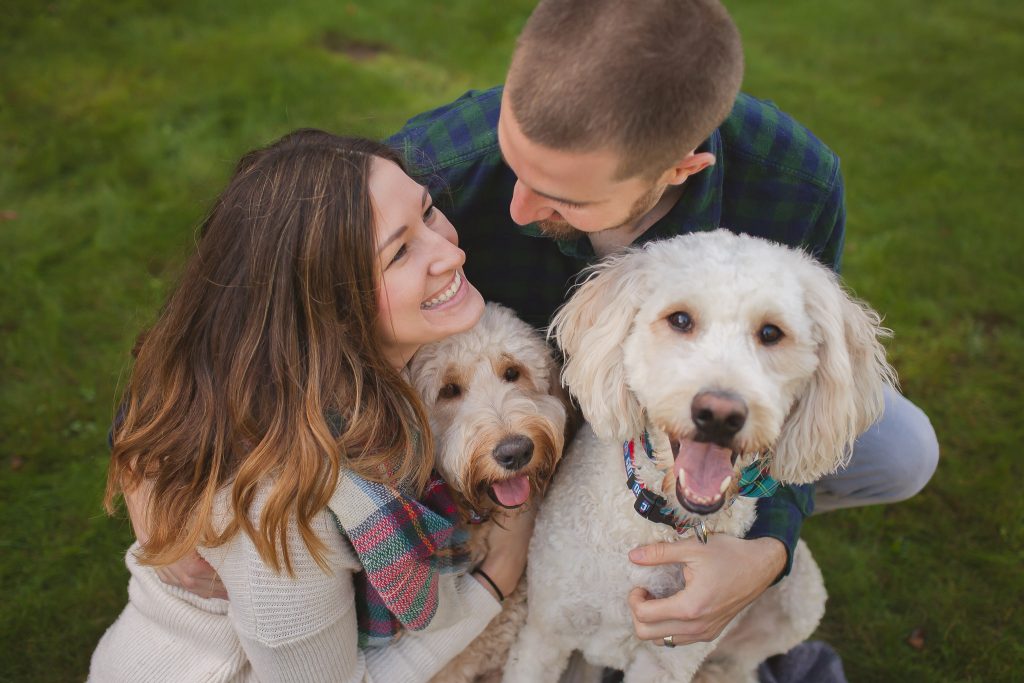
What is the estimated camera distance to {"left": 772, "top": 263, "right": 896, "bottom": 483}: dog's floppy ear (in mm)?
2041

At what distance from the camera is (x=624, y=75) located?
1919 mm

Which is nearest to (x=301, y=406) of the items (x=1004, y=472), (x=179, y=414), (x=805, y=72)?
(x=179, y=414)

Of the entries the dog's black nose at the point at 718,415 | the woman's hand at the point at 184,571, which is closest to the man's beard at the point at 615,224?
the dog's black nose at the point at 718,415

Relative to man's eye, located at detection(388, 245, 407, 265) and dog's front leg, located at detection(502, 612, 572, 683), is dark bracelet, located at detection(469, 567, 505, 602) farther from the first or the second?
man's eye, located at detection(388, 245, 407, 265)

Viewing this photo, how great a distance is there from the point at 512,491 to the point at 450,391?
41cm

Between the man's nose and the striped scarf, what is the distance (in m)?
0.92

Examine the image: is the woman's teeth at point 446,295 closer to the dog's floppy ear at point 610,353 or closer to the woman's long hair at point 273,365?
the woman's long hair at point 273,365

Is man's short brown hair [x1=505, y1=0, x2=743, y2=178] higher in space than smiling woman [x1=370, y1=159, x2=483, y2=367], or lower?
higher

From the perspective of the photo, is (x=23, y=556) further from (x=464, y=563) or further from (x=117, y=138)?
(x=117, y=138)

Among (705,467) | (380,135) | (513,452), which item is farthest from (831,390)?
(380,135)

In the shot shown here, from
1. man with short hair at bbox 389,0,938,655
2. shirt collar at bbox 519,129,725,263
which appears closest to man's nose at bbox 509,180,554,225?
man with short hair at bbox 389,0,938,655

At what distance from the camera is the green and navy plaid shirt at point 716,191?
2566mm

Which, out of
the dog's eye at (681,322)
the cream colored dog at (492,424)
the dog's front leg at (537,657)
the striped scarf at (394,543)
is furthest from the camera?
the dog's front leg at (537,657)

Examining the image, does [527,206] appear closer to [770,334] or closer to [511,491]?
[770,334]
